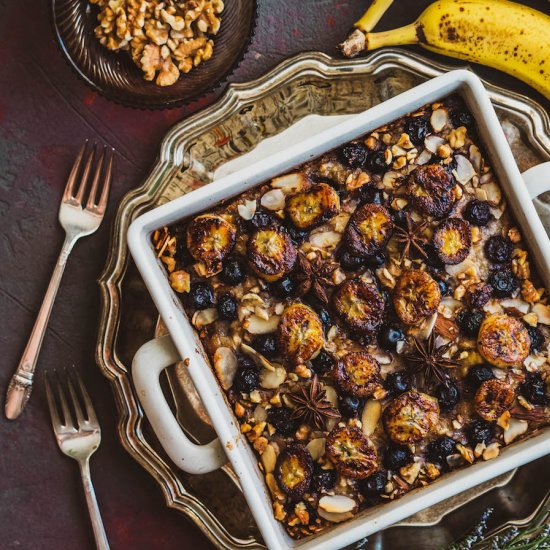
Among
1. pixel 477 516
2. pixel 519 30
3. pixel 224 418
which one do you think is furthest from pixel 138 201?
pixel 477 516

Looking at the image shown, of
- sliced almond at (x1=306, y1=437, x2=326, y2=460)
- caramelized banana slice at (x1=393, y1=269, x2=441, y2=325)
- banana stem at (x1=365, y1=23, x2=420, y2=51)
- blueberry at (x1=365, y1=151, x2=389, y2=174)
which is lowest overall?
sliced almond at (x1=306, y1=437, x2=326, y2=460)

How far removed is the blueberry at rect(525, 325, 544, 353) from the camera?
156 cm

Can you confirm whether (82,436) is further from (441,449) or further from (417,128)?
(417,128)

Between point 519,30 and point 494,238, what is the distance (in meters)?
0.57

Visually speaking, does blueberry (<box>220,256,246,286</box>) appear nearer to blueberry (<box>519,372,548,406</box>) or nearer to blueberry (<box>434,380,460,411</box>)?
blueberry (<box>434,380,460,411</box>)

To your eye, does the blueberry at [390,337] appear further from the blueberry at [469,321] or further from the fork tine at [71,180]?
the fork tine at [71,180]

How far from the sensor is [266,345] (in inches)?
60.9

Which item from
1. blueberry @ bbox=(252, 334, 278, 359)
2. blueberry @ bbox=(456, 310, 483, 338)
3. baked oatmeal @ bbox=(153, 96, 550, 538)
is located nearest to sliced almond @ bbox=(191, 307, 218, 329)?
baked oatmeal @ bbox=(153, 96, 550, 538)

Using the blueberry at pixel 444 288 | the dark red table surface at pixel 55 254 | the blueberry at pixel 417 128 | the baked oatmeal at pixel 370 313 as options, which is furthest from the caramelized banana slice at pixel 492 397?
the dark red table surface at pixel 55 254

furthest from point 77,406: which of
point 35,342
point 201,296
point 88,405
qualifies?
point 201,296

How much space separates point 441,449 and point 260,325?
48 cm

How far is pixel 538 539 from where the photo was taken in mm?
1696

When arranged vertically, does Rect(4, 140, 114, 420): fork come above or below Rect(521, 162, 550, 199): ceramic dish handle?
above

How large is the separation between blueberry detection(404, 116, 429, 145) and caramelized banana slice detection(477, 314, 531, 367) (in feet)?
1.39
